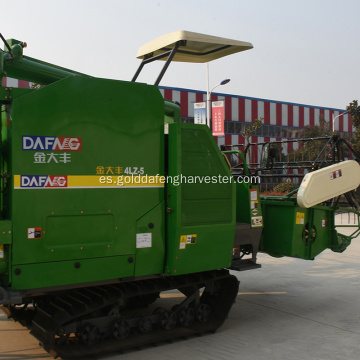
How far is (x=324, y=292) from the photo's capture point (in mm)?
7355

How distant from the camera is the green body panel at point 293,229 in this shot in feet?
19.7

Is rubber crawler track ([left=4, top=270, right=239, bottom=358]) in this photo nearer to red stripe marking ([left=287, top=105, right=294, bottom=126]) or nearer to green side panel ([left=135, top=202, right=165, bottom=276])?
green side panel ([left=135, top=202, right=165, bottom=276])

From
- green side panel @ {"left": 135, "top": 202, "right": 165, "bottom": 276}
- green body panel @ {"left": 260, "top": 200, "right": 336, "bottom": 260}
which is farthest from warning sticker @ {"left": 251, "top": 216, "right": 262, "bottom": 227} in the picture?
green side panel @ {"left": 135, "top": 202, "right": 165, "bottom": 276}

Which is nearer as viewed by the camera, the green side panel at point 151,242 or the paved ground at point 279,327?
the green side panel at point 151,242

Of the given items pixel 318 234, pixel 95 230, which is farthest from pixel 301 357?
pixel 95 230

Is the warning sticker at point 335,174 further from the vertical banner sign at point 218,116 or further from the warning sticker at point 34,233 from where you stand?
the vertical banner sign at point 218,116

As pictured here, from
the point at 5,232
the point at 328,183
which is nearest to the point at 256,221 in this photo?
the point at 328,183

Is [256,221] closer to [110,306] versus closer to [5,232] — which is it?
[110,306]

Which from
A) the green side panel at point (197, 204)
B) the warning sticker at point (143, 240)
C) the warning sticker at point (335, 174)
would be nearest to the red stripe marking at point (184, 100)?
the warning sticker at point (335, 174)

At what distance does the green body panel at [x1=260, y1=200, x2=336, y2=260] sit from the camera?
601cm

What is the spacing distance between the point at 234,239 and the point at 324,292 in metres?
2.71

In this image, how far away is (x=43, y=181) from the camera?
4.13 m

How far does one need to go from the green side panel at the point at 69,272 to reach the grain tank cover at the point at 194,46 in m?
2.55

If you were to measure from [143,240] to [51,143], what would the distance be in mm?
1341
